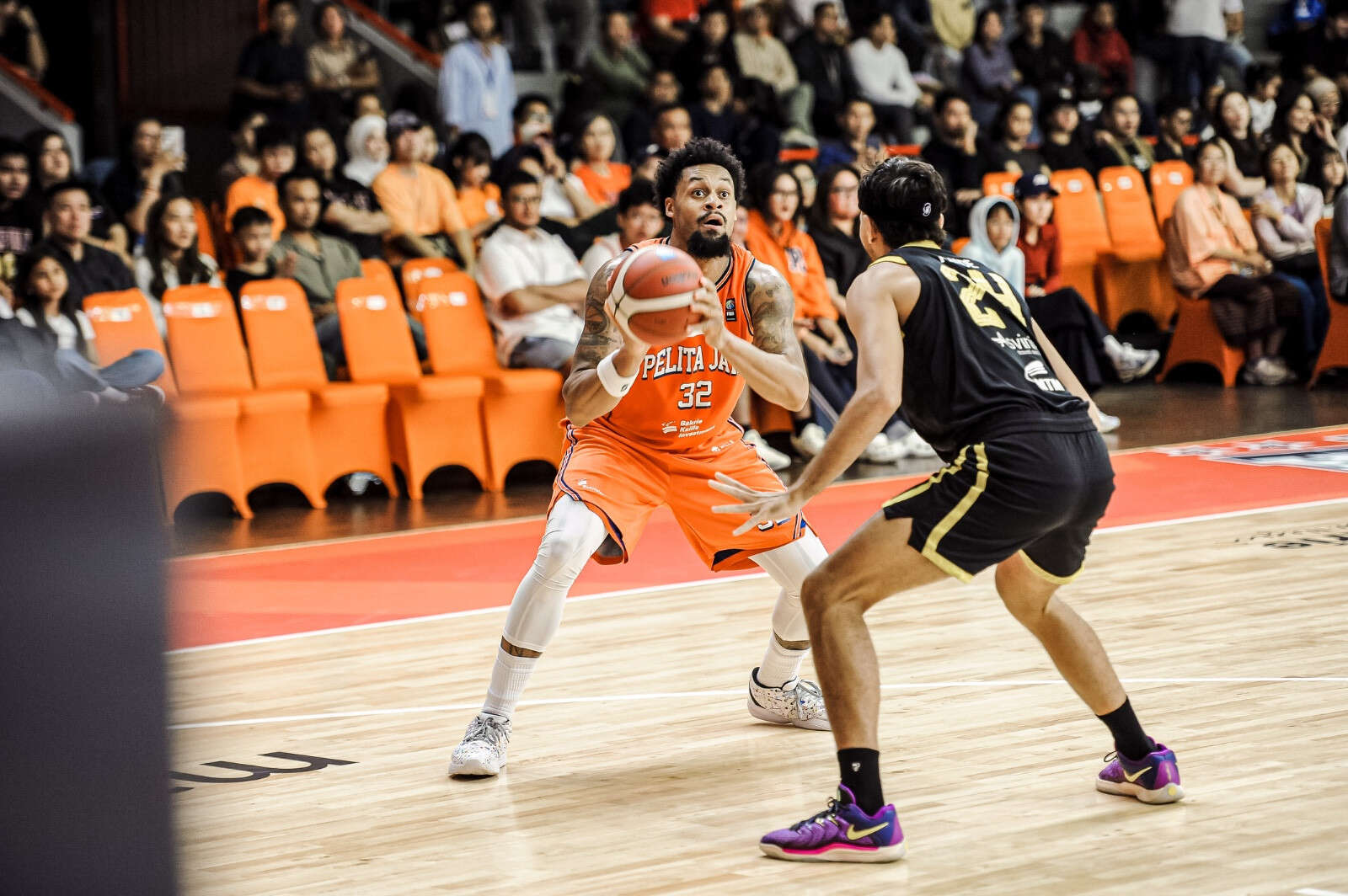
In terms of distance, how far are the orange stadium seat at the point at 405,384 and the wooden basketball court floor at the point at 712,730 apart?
143 cm

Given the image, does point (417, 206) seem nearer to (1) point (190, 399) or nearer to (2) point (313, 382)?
(2) point (313, 382)

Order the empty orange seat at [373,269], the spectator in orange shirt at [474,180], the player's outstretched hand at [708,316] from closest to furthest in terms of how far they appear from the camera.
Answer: the player's outstretched hand at [708,316]
the empty orange seat at [373,269]
the spectator in orange shirt at [474,180]

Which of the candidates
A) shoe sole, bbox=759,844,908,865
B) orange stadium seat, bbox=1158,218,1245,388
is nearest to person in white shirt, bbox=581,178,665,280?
shoe sole, bbox=759,844,908,865

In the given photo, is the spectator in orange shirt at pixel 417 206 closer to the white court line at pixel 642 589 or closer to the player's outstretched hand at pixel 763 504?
the white court line at pixel 642 589

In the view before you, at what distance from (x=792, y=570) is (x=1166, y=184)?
372 inches

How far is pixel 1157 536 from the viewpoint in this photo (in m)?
7.56

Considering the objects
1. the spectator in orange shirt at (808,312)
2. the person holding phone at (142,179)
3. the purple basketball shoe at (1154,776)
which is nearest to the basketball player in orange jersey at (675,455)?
the purple basketball shoe at (1154,776)

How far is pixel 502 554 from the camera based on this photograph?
25.1 feet

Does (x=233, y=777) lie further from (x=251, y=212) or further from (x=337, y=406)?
(x=251, y=212)

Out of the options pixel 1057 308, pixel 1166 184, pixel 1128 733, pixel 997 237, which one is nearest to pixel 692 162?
pixel 1128 733

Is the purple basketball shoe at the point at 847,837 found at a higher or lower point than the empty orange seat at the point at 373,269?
higher

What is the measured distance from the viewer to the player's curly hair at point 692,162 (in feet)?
15.0

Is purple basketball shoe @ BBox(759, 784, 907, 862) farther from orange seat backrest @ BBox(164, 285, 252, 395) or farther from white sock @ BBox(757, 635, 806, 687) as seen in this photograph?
orange seat backrest @ BBox(164, 285, 252, 395)

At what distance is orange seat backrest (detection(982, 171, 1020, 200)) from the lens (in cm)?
1236
